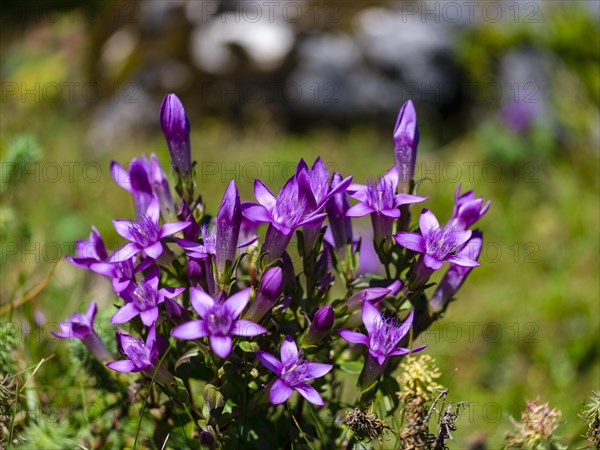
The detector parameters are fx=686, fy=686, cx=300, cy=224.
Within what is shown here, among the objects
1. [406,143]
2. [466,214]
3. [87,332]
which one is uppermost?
[406,143]

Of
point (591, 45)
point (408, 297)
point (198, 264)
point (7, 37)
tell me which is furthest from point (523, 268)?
point (7, 37)

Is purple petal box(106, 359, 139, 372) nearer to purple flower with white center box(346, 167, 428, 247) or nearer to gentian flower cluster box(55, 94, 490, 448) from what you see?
gentian flower cluster box(55, 94, 490, 448)

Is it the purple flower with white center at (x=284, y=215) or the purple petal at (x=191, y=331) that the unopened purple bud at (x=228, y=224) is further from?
the purple petal at (x=191, y=331)

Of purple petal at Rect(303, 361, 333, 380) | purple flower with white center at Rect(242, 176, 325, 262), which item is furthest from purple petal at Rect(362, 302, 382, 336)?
purple flower with white center at Rect(242, 176, 325, 262)

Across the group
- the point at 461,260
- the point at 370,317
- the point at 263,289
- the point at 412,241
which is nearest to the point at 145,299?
the point at 263,289

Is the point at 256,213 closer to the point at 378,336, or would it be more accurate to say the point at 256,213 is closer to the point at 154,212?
the point at 154,212

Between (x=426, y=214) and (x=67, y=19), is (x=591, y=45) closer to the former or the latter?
(x=426, y=214)
